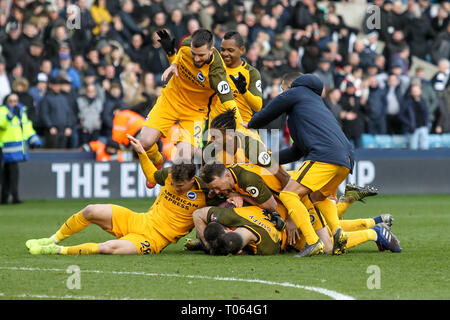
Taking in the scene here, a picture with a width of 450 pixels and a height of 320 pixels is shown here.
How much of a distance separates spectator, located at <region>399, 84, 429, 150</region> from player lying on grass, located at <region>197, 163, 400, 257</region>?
1141 centimetres

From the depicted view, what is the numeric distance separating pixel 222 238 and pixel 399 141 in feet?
40.9

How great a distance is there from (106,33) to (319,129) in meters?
11.2

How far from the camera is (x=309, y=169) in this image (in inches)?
365

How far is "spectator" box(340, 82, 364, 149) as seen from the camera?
19984 mm

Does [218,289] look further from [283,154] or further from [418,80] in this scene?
[418,80]

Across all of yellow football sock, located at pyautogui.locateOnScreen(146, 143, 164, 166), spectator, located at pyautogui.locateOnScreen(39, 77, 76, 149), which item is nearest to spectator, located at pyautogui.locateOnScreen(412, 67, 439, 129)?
spectator, located at pyautogui.locateOnScreen(39, 77, 76, 149)

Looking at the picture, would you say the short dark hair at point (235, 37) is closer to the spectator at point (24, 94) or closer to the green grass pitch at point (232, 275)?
the green grass pitch at point (232, 275)

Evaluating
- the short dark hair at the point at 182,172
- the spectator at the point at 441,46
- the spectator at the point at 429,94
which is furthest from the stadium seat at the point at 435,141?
the short dark hair at the point at 182,172

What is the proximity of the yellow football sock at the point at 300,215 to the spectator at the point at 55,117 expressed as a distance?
386 inches

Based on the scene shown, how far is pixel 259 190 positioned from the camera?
937 cm

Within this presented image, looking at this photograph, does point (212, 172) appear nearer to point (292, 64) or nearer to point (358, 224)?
point (358, 224)

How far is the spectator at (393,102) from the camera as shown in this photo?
2103cm

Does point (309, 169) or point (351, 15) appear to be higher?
point (351, 15)
